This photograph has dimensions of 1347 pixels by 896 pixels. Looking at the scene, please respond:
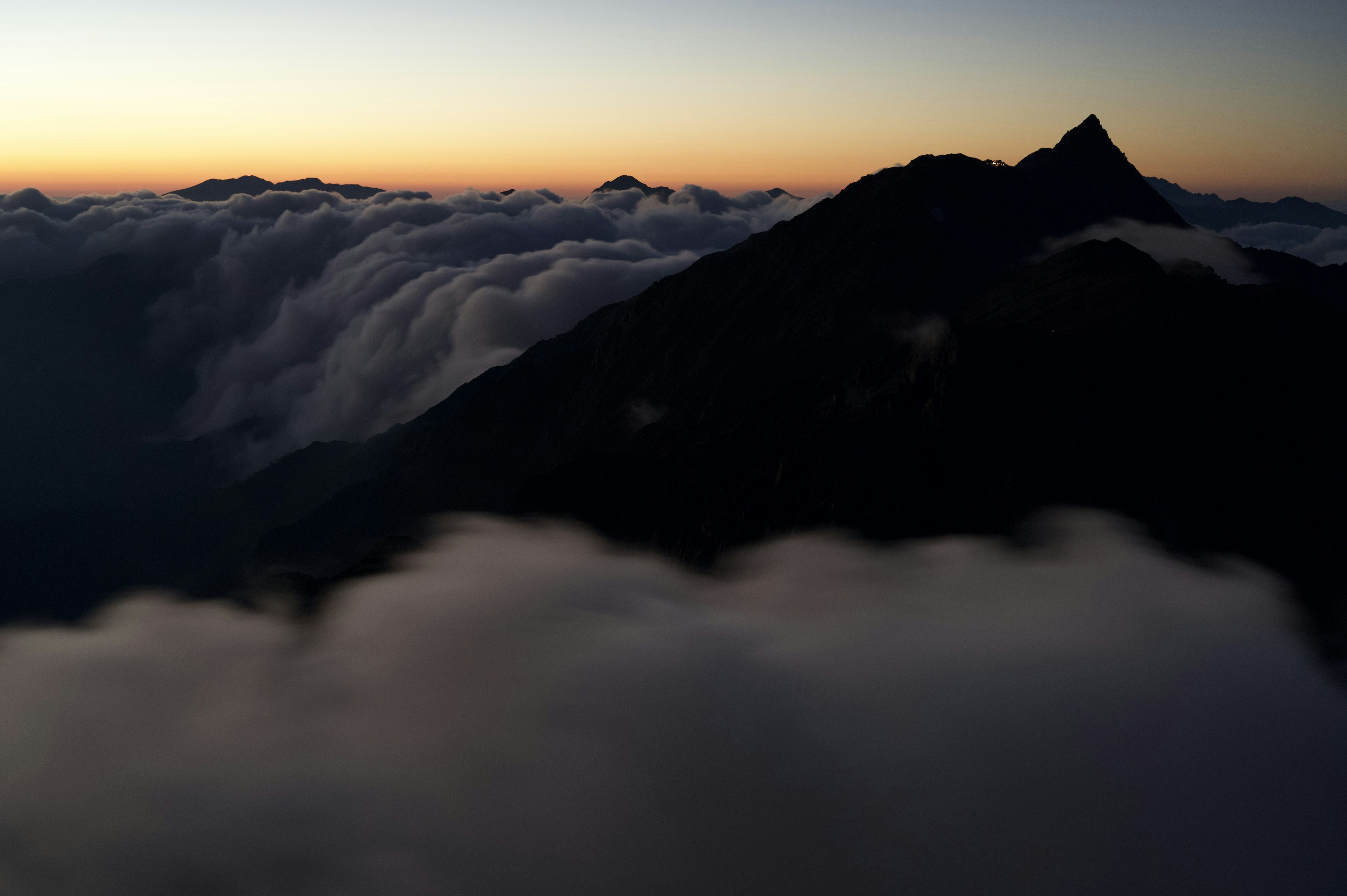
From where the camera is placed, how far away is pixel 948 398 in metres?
61.8

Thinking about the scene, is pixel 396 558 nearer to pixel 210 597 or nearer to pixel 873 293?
pixel 873 293

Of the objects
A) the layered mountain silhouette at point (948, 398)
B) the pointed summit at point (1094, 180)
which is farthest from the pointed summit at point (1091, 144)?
the layered mountain silhouette at point (948, 398)

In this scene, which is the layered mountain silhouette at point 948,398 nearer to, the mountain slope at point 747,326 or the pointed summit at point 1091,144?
the mountain slope at point 747,326

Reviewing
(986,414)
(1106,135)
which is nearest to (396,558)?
(986,414)

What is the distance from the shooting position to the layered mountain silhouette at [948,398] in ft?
191

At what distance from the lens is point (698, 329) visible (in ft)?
445

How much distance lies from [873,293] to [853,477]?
57299mm

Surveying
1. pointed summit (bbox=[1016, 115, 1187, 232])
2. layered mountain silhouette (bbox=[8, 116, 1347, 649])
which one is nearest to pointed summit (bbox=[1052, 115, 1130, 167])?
pointed summit (bbox=[1016, 115, 1187, 232])

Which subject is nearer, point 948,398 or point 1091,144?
point 948,398

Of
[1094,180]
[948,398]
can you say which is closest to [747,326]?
[948,398]

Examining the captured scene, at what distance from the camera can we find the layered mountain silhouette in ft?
191

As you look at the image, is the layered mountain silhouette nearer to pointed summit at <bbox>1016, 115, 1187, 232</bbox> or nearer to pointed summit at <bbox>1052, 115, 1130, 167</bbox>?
pointed summit at <bbox>1016, 115, 1187, 232</bbox>

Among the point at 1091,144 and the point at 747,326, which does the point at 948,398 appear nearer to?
the point at 747,326

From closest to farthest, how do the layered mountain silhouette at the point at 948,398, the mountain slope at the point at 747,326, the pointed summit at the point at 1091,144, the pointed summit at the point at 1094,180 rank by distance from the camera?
the layered mountain silhouette at the point at 948,398, the mountain slope at the point at 747,326, the pointed summit at the point at 1094,180, the pointed summit at the point at 1091,144
